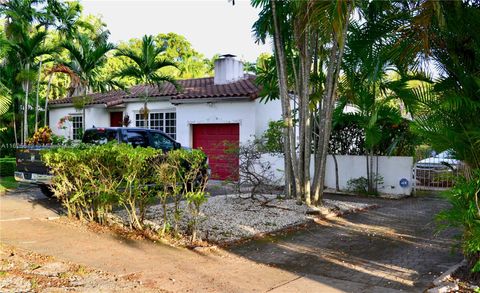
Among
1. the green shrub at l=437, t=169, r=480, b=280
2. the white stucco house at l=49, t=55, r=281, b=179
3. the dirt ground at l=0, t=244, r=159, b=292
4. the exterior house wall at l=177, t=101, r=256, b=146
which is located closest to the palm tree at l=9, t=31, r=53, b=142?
the white stucco house at l=49, t=55, r=281, b=179

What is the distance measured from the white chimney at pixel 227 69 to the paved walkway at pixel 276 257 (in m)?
11.9

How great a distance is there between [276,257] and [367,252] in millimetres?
1482

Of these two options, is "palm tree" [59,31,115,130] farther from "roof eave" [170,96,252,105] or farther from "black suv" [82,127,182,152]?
"black suv" [82,127,182,152]

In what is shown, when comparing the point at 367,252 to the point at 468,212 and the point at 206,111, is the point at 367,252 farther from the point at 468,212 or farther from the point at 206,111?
the point at 206,111

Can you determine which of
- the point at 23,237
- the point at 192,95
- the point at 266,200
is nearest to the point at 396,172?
the point at 266,200

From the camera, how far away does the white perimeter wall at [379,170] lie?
1416 cm

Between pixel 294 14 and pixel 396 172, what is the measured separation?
6.85 meters

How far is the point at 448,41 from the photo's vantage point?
248 inches

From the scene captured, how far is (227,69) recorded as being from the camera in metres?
19.9

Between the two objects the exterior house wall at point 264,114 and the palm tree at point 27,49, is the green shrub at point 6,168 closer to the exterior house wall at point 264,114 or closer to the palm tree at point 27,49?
the palm tree at point 27,49

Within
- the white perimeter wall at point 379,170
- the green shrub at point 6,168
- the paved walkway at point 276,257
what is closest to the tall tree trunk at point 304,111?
the paved walkway at point 276,257

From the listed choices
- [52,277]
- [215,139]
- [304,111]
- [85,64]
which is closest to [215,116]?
[215,139]

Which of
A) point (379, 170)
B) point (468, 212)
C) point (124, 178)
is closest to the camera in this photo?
point (468, 212)

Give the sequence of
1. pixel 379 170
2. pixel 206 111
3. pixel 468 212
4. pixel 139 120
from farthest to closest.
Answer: pixel 139 120 < pixel 206 111 < pixel 379 170 < pixel 468 212
